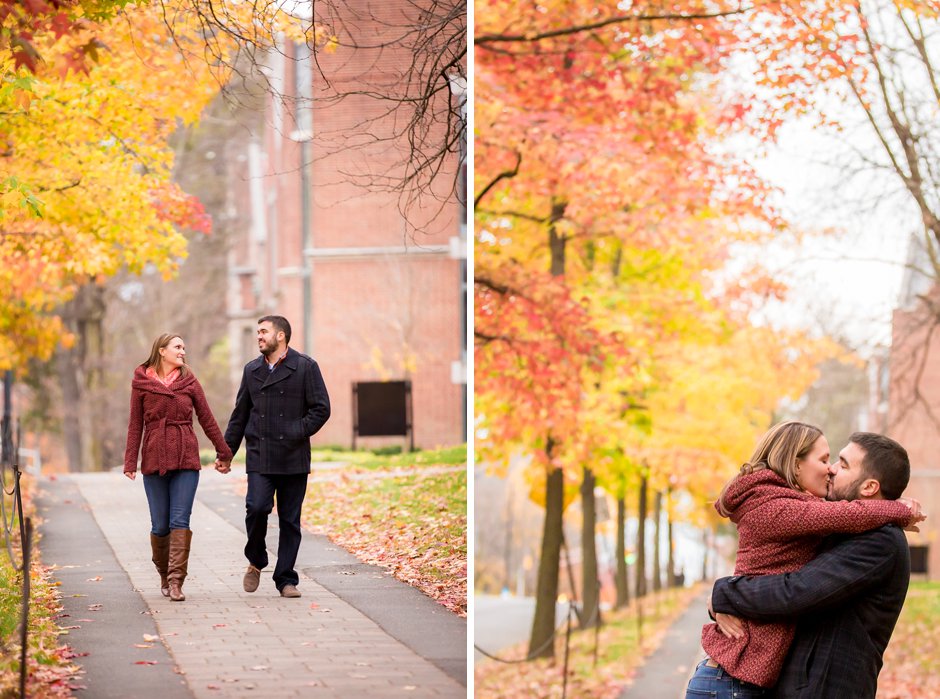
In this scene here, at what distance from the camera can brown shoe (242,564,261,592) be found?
5414mm

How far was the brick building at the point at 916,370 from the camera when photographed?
29.5 feet

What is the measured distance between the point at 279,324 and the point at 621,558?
13.4 meters

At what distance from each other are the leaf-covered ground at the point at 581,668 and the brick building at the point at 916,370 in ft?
11.9

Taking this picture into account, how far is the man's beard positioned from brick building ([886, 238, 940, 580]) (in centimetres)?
528

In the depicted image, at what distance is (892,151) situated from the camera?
882 cm

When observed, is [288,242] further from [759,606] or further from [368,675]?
[759,606]

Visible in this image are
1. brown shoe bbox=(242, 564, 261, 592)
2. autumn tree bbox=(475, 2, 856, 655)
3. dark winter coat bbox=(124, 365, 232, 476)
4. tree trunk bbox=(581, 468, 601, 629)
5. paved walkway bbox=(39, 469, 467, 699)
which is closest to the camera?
paved walkway bbox=(39, 469, 467, 699)

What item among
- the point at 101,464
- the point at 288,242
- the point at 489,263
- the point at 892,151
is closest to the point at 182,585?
the point at 101,464

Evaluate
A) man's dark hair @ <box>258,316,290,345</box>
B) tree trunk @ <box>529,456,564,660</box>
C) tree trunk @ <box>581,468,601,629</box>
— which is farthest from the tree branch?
tree trunk @ <box>581,468,601,629</box>

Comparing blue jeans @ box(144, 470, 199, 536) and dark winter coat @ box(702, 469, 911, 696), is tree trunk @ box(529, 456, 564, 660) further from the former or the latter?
dark winter coat @ box(702, 469, 911, 696)

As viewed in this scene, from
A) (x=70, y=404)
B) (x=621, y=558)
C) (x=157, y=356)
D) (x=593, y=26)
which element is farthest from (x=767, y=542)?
(x=621, y=558)

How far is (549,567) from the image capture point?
11039 millimetres

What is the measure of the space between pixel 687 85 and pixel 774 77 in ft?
2.83

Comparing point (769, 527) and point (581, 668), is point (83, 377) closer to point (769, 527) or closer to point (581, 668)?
point (769, 527)
